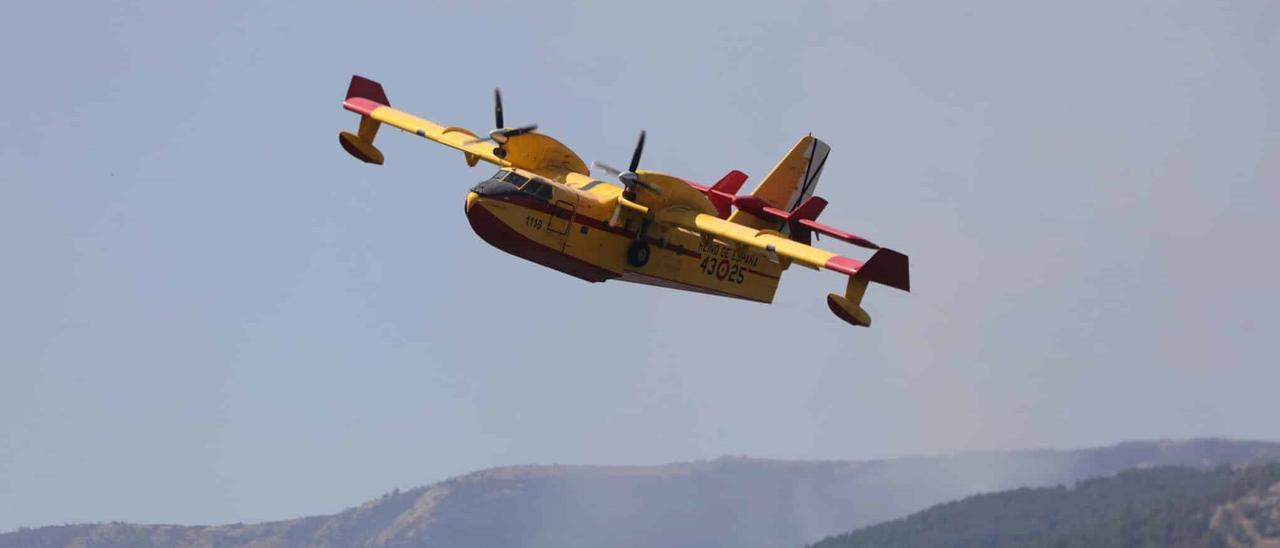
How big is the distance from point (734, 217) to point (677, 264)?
172 inches

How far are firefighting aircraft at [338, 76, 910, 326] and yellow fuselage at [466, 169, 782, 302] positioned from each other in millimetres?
39

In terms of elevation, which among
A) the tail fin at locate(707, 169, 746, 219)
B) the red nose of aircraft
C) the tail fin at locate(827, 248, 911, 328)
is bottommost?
the tail fin at locate(827, 248, 911, 328)

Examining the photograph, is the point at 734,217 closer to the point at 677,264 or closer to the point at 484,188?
the point at 677,264

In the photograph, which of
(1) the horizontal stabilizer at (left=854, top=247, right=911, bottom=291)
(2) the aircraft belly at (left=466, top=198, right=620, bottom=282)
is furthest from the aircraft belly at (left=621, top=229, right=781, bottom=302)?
(1) the horizontal stabilizer at (left=854, top=247, right=911, bottom=291)

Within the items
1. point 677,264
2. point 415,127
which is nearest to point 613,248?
point 677,264

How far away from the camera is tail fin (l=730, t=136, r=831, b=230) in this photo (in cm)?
7500

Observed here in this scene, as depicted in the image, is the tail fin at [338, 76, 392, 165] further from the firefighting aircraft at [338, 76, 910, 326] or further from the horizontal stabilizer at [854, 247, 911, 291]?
the horizontal stabilizer at [854, 247, 911, 291]

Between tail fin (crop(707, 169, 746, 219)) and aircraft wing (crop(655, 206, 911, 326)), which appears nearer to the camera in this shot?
aircraft wing (crop(655, 206, 911, 326))

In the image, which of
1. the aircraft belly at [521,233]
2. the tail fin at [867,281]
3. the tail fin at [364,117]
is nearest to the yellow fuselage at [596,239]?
the aircraft belly at [521,233]

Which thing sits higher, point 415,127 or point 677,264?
point 415,127

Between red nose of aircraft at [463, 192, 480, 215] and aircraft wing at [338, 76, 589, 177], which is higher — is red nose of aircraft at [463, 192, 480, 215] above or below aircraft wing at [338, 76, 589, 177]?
below

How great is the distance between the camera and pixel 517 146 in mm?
71438

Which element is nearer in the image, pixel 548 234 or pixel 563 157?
pixel 548 234

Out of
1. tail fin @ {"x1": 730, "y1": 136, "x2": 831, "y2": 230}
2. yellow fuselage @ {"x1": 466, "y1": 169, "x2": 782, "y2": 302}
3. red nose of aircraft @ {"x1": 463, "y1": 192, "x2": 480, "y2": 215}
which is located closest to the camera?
red nose of aircraft @ {"x1": 463, "y1": 192, "x2": 480, "y2": 215}
